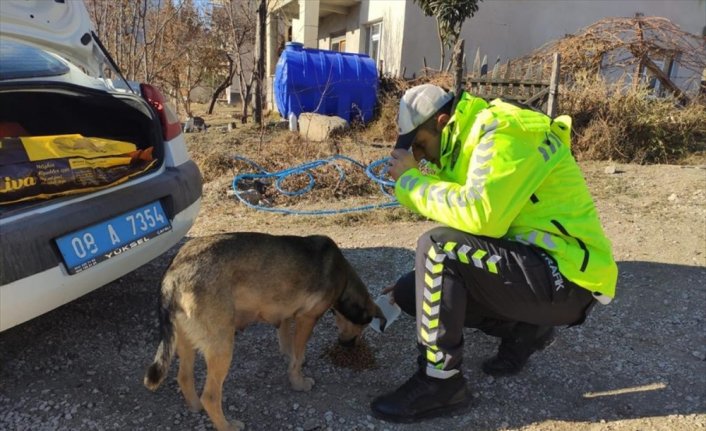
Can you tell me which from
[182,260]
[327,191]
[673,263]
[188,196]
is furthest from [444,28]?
[182,260]

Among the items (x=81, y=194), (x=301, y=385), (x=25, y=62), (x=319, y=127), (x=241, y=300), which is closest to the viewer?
(x=241, y=300)

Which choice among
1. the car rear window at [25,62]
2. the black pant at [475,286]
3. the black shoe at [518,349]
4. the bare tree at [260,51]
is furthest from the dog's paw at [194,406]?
the bare tree at [260,51]

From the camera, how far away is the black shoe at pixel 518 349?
270cm

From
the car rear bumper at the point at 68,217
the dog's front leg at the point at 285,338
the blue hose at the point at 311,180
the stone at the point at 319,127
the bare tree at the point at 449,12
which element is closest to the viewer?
the car rear bumper at the point at 68,217

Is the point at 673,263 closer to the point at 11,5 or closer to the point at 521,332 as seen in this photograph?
the point at 521,332

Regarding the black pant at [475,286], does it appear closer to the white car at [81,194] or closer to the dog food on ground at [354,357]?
the dog food on ground at [354,357]

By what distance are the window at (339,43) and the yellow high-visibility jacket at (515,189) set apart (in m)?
17.3

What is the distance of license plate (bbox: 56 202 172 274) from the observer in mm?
2328

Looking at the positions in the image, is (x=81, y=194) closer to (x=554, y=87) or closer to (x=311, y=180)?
(x=311, y=180)

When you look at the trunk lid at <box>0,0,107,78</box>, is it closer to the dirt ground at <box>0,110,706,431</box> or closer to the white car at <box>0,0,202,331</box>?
the white car at <box>0,0,202,331</box>

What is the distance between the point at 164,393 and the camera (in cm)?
257

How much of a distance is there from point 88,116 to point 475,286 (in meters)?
2.98

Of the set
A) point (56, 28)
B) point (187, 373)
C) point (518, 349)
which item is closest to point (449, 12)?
point (56, 28)

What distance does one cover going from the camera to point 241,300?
2396 millimetres
